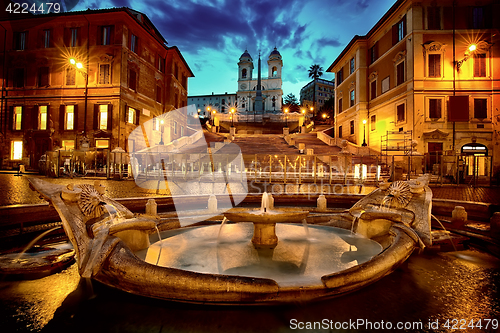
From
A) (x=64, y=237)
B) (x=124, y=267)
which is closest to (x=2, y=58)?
(x=64, y=237)

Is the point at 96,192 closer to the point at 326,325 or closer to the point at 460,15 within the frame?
the point at 326,325

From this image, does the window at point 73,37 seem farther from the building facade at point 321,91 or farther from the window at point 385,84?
the building facade at point 321,91

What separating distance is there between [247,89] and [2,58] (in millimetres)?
67748

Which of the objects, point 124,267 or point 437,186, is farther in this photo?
point 437,186

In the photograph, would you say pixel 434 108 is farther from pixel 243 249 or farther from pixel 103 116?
pixel 103 116

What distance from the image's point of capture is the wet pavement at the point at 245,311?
2748 mm

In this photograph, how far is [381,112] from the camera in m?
26.6

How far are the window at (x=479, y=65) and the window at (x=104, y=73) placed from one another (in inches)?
1378

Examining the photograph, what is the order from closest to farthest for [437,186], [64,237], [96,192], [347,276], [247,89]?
[347,276] → [96,192] → [64,237] → [437,186] → [247,89]

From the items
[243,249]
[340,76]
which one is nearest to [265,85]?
[340,76]

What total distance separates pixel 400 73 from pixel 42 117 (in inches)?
1473

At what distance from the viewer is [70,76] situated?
26.7 metres

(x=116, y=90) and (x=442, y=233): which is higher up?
(x=116, y=90)

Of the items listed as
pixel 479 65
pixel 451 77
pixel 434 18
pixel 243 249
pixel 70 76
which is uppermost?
pixel 434 18
